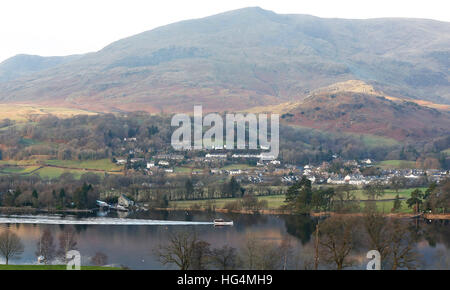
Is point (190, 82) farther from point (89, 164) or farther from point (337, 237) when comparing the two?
point (337, 237)

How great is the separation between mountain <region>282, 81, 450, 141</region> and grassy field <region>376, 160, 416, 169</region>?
2371cm

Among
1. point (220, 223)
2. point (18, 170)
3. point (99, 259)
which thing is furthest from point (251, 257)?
point (18, 170)

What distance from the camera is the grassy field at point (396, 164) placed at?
7838 cm

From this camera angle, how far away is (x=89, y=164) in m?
68.6

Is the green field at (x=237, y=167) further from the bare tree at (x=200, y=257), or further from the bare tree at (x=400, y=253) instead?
the bare tree at (x=200, y=257)

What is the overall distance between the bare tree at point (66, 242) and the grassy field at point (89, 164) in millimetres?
28727

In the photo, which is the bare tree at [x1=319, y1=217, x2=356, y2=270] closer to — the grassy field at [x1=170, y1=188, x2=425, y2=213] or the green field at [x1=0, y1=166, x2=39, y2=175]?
the grassy field at [x1=170, y1=188, x2=425, y2=213]

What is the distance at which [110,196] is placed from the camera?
51375mm

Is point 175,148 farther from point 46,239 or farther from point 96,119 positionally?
point 46,239

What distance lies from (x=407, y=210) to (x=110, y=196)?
90.0ft

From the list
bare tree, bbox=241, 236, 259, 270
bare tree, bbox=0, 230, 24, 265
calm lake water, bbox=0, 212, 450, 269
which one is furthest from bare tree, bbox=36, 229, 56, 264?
bare tree, bbox=241, 236, 259, 270

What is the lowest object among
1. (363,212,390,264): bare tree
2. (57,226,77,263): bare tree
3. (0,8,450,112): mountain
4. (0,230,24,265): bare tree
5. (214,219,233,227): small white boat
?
(214,219,233,227): small white boat

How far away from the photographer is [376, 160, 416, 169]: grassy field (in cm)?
7838
